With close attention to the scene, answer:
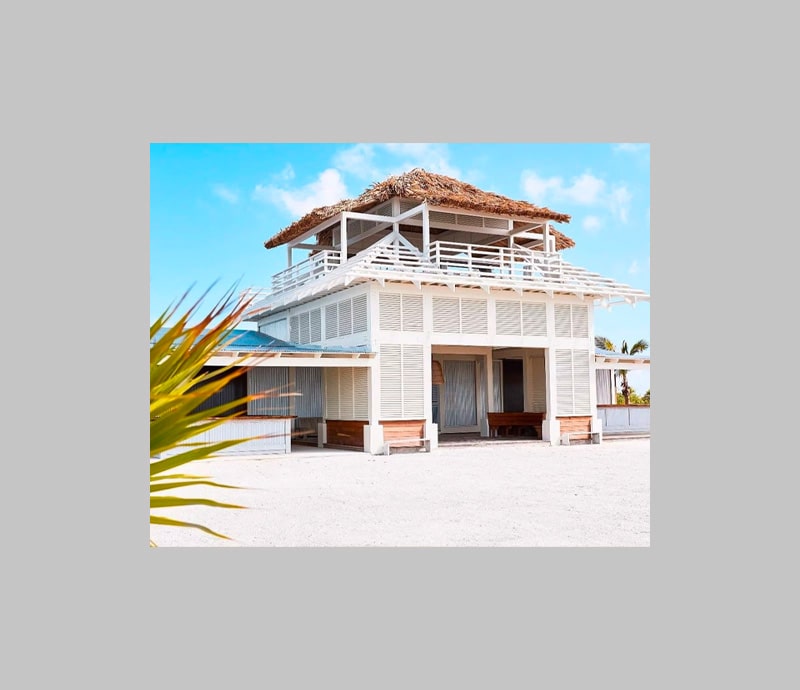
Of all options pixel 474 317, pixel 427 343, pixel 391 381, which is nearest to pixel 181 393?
pixel 391 381

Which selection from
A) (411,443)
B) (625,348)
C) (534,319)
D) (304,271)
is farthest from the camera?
(625,348)

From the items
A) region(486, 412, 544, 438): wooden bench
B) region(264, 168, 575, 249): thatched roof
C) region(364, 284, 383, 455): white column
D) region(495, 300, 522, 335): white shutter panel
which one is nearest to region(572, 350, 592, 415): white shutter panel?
region(486, 412, 544, 438): wooden bench

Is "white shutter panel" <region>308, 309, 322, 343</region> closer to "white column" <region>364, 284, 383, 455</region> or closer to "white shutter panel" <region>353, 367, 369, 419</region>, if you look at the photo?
"white shutter panel" <region>353, 367, 369, 419</region>

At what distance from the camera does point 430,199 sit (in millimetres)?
18812

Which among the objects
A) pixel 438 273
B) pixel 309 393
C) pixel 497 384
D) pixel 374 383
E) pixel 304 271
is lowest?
pixel 309 393

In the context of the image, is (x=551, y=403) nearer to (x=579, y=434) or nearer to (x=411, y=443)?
(x=579, y=434)

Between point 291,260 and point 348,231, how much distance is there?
7.00 ft

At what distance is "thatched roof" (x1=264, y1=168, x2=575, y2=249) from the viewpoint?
19109 millimetres

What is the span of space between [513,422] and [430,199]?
260 inches

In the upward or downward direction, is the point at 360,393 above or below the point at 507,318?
below

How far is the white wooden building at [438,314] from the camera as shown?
18188mm

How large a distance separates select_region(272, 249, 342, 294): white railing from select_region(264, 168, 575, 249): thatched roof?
106cm

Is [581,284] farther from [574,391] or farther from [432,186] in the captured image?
[432,186]

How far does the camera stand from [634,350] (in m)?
32.7
